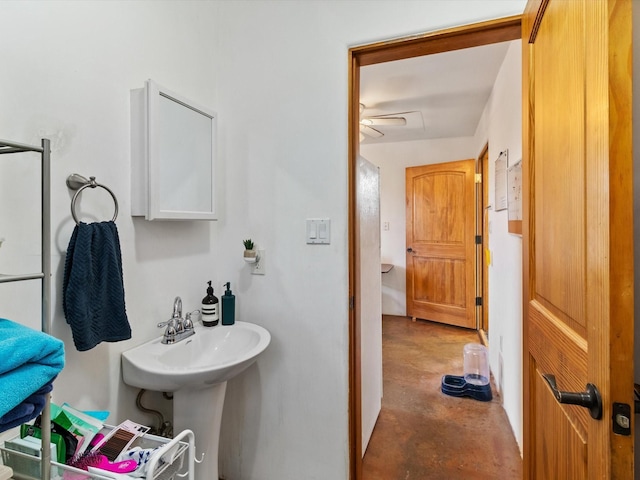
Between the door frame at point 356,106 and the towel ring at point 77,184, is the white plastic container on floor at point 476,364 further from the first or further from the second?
the towel ring at point 77,184

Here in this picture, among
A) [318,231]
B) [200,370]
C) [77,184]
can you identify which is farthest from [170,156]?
[200,370]

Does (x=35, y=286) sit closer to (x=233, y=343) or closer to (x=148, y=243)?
(x=148, y=243)

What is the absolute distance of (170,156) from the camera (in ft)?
4.48

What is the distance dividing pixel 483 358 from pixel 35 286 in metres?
2.82

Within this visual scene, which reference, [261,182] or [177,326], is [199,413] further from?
[261,182]

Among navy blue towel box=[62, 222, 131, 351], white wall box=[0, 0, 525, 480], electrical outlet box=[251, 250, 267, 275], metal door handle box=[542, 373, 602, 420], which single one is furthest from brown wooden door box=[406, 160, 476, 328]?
navy blue towel box=[62, 222, 131, 351]

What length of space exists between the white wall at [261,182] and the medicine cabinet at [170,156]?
5 cm

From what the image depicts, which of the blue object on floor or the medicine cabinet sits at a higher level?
the medicine cabinet

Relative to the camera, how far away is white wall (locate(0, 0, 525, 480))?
124cm

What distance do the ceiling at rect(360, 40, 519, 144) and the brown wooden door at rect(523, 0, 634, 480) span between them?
53.2 inches

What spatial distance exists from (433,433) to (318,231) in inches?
61.7

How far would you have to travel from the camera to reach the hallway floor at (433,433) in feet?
6.05

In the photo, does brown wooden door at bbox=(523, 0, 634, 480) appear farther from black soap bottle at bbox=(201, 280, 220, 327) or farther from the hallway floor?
black soap bottle at bbox=(201, 280, 220, 327)

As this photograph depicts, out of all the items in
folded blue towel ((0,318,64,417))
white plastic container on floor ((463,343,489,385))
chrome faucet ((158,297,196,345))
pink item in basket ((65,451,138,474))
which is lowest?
white plastic container on floor ((463,343,489,385))
